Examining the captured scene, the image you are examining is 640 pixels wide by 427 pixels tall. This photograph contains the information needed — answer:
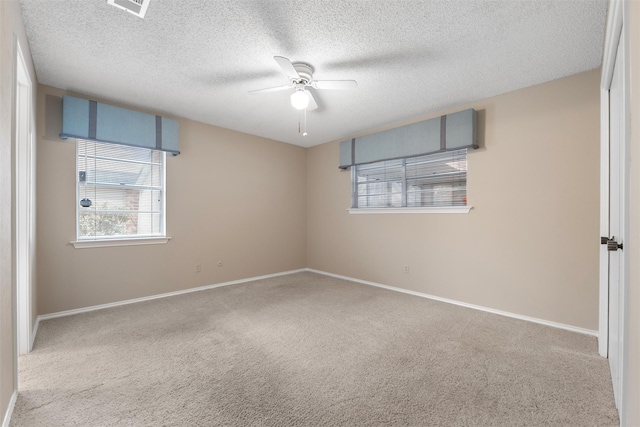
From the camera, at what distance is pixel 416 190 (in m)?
4.21

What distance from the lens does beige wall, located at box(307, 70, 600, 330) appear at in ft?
9.15

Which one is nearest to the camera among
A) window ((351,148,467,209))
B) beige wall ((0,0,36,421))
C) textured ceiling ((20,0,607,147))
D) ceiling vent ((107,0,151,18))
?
beige wall ((0,0,36,421))

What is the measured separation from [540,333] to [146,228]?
473 centimetres

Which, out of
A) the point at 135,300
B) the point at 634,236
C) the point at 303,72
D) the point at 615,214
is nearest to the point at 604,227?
the point at 615,214

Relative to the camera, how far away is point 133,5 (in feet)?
6.00

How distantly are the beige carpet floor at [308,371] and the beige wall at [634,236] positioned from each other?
2.42 feet

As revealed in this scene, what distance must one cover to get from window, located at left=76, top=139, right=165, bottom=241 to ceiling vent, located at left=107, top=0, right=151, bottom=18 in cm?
223

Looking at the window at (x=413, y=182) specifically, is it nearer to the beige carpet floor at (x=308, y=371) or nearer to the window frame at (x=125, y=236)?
the beige carpet floor at (x=308, y=371)

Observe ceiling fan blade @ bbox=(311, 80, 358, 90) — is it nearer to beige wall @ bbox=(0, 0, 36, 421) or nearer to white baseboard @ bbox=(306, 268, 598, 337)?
beige wall @ bbox=(0, 0, 36, 421)

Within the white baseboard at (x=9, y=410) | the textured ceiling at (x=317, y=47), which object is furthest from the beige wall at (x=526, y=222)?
the white baseboard at (x=9, y=410)

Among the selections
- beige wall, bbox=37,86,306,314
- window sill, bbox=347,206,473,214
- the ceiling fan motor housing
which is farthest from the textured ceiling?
window sill, bbox=347,206,473,214

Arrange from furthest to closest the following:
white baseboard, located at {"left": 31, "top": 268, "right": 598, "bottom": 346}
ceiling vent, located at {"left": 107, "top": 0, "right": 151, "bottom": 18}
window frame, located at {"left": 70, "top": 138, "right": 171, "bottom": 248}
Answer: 1. window frame, located at {"left": 70, "top": 138, "right": 171, "bottom": 248}
2. white baseboard, located at {"left": 31, "top": 268, "right": 598, "bottom": 346}
3. ceiling vent, located at {"left": 107, "top": 0, "right": 151, "bottom": 18}

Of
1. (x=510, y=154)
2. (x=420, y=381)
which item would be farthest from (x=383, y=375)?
(x=510, y=154)

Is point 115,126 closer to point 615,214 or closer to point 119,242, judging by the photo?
point 119,242
